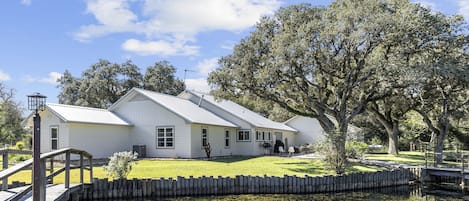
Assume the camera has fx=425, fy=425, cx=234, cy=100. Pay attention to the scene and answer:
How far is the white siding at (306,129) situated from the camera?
40.8 m

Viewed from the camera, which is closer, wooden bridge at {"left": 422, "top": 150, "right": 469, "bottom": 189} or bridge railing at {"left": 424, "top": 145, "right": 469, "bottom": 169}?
wooden bridge at {"left": 422, "top": 150, "right": 469, "bottom": 189}

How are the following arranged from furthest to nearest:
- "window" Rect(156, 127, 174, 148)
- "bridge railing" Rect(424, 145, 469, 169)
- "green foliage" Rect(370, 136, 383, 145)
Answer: "green foliage" Rect(370, 136, 383, 145)
"window" Rect(156, 127, 174, 148)
"bridge railing" Rect(424, 145, 469, 169)

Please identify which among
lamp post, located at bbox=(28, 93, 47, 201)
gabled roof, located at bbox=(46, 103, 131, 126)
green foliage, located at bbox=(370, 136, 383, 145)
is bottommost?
green foliage, located at bbox=(370, 136, 383, 145)

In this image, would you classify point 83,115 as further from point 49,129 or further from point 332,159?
point 332,159

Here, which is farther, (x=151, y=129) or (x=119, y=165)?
(x=151, y=129)

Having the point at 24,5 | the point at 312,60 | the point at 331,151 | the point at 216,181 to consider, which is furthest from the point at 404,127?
the point at 24,5

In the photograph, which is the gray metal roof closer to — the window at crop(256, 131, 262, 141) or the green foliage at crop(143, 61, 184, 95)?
the window at crop(256, 131, 262, 141)

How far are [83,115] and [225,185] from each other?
40.2 feet

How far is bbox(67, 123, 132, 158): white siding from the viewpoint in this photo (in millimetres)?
22688

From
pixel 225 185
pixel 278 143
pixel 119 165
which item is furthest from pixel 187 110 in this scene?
pixel 119 165

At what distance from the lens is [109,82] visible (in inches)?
1906

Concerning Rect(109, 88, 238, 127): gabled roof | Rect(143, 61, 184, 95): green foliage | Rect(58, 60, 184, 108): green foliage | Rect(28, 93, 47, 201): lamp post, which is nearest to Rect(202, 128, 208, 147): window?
Rect(109, 88, 238, 127): gabled roof

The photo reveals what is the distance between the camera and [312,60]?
21.2 metres

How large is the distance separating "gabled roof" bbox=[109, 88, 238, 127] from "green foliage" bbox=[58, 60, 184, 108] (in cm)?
2134
